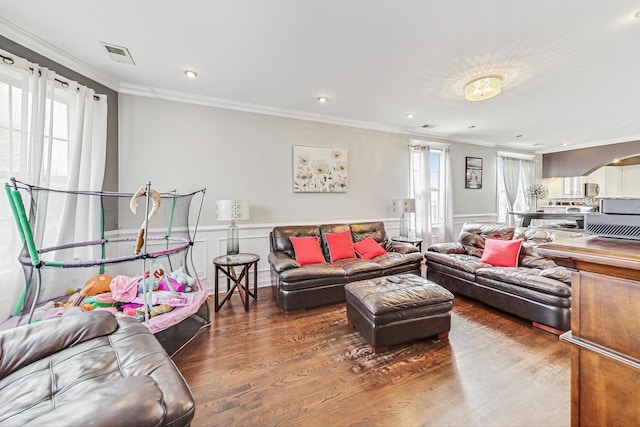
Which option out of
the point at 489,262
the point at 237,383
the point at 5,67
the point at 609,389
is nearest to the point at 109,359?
the point at 237,383

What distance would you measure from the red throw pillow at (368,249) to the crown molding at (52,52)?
12.2 ft

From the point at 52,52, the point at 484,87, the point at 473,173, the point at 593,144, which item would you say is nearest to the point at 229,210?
the point at 52,52

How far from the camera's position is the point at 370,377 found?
71.7 inches

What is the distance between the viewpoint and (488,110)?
395 centimetres

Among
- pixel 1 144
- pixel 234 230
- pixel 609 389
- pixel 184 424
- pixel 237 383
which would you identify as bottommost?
pixel 237 383

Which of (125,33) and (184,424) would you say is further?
(125,33)

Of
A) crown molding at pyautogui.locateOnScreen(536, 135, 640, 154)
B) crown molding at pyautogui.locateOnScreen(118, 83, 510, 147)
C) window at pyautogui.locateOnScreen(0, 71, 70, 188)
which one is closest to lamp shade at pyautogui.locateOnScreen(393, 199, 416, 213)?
crown molding at pyautogui.locateOnScreen(118, 83, 510, 147)

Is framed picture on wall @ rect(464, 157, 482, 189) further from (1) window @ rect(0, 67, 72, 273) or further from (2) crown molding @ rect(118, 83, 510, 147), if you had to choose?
(1) window @ rect(0, 67, 72, 273)

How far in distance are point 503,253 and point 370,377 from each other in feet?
8.12

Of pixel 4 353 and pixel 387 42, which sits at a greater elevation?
pixel 387 42

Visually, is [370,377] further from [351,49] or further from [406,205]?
[406,205]

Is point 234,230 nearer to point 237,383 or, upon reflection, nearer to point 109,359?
point 237,383

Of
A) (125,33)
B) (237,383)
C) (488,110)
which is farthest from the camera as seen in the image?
(488,110)

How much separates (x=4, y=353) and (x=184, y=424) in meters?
1.03
